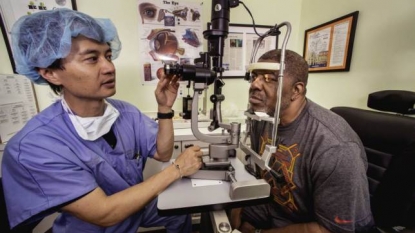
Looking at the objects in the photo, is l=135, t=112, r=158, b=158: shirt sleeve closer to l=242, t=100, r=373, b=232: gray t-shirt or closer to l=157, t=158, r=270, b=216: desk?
l=157, t=158, r=270, b=216: desk

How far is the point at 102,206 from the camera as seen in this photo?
0.65 metres

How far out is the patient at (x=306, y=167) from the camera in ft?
2.25

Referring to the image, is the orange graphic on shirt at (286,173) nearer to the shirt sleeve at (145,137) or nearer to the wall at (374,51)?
the shirt sleeve at (145,137)

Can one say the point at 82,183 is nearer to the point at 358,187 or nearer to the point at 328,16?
the point at 358,187

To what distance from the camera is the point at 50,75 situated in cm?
76

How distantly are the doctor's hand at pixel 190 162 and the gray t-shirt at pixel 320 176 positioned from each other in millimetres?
346

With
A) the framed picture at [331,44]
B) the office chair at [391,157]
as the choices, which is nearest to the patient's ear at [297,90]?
the office chair at [391,157]

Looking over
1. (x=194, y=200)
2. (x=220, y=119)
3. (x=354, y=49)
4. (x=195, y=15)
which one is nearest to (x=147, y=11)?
(x=195, y=15)

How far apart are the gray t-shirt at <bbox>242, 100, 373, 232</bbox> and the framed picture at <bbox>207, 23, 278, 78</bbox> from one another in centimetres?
102

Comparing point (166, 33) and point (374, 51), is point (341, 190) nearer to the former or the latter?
point (374, 51)

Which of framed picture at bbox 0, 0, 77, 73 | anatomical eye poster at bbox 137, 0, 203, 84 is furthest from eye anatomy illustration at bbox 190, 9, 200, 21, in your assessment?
framed picture at bbox 0, 0, 77, 73

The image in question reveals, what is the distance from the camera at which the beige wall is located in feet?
3.52

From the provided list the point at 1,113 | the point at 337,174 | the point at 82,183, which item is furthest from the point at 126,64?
the point at 337,174

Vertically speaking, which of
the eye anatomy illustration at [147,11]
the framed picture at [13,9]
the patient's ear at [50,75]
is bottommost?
the patient's ear at [50,75]
